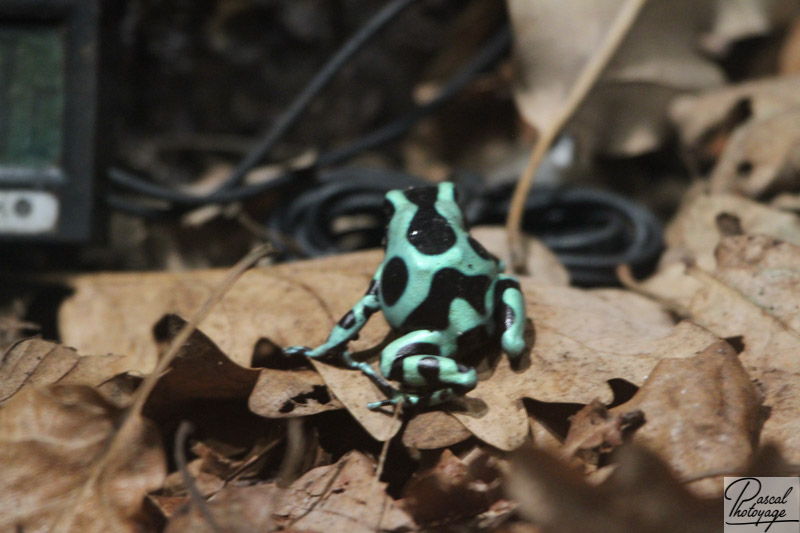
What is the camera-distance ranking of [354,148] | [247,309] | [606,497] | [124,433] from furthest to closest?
1. [354,148]
2. [247,309]
3. [124,433]
4. [606,497]

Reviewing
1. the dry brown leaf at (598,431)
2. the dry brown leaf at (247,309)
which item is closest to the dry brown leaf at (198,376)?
the dry brown leaf at (247,309)

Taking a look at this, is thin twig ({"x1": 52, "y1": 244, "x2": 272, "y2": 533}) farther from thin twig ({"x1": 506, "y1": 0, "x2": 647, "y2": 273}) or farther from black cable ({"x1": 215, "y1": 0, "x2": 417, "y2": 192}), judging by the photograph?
black cable ({"x1": 215, "y1": 0, "x2": 417, "y2": 192})

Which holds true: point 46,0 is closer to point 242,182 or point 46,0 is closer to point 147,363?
point 242,182

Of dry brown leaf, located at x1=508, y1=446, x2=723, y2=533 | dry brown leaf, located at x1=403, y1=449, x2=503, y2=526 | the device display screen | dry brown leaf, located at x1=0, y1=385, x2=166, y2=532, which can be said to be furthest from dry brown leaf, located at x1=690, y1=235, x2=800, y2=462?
the device display screen

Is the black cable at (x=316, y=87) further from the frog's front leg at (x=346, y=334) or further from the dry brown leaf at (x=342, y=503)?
the dry brown leaf at (x=342, y=503)

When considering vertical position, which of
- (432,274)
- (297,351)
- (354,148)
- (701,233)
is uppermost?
(354,148)

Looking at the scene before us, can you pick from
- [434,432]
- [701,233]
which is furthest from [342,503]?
[701,233]

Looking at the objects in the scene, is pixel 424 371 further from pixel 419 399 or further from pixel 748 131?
pixel 748 131
